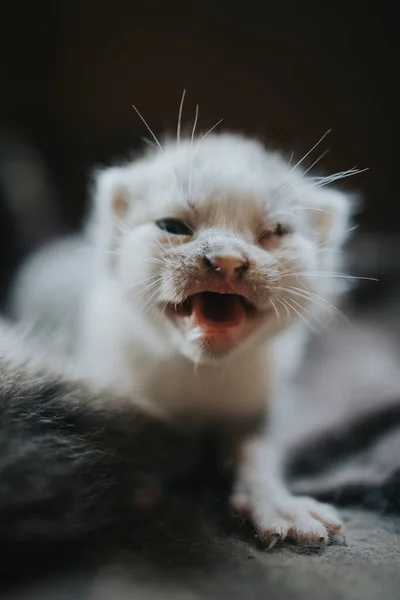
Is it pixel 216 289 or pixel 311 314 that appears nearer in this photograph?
pixel 216 289

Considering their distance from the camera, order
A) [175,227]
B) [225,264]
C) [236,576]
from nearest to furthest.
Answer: [236,576]
[225,264]
[175,227]

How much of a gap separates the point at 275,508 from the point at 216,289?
0.31 meters

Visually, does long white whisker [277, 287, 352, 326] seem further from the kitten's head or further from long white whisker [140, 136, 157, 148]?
long white whisker [140, 136, 157, 148]

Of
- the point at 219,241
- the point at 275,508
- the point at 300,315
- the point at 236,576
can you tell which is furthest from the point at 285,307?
the point at 236,576

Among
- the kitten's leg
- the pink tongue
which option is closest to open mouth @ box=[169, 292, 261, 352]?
the pink tongue

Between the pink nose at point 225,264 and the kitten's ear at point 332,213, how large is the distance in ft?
0.81

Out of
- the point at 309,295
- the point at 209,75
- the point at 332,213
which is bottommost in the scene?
the point at 309,295

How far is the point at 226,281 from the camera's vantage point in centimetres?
85

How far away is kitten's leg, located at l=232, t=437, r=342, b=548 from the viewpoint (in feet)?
2.69

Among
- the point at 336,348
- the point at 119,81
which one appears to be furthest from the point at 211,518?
the point at 119,81

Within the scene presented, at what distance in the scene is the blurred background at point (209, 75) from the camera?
3.42 feet

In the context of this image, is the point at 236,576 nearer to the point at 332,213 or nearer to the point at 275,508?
the point at 275,508

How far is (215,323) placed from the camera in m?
0.91

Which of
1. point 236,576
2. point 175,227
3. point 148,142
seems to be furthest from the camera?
point 148,142
